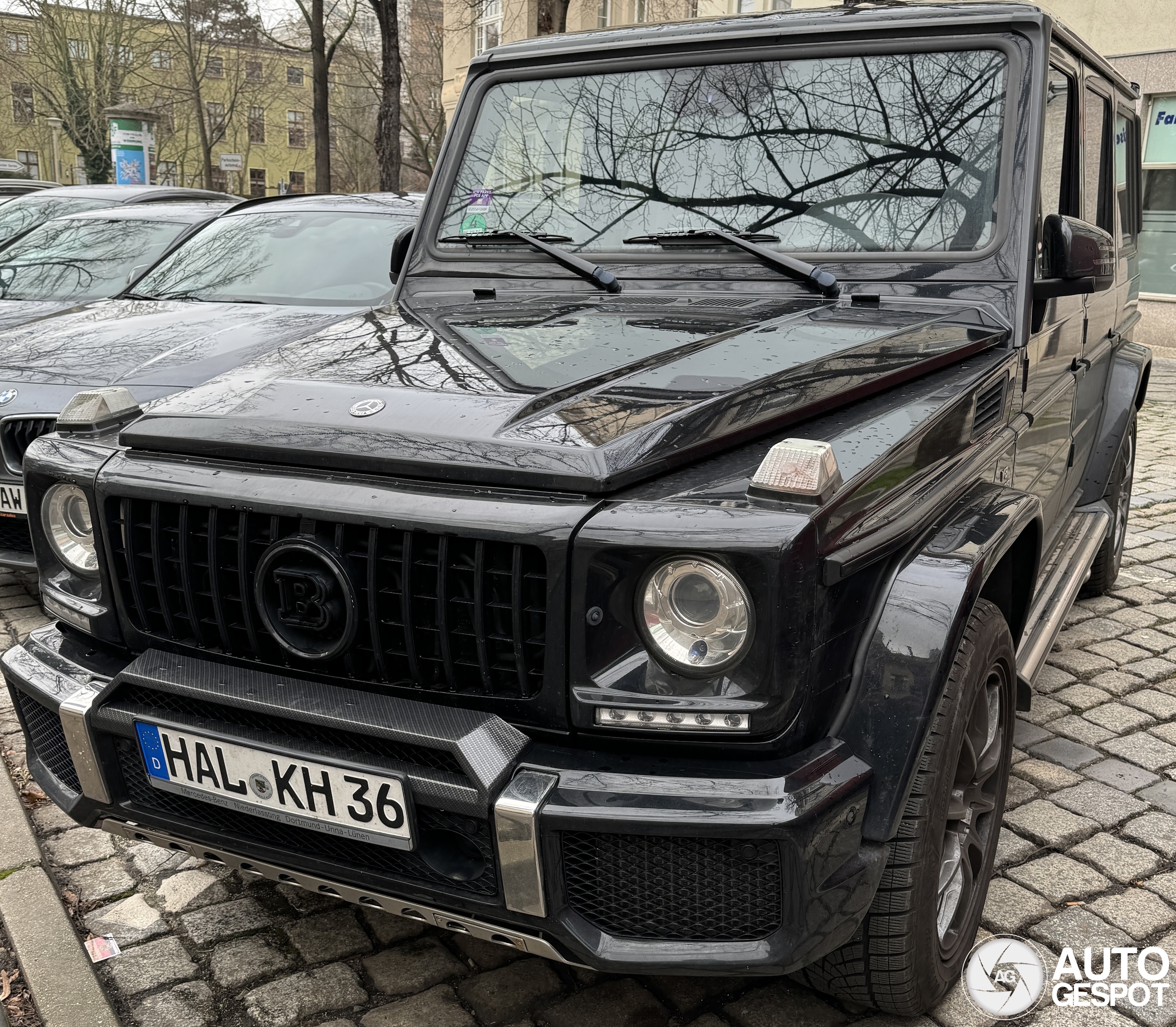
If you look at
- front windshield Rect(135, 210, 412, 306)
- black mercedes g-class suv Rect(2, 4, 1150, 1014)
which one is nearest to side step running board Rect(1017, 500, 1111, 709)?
black mercedes g-class suv Rect(2, 4, 1150, 1014)

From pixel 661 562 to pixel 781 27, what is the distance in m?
1.97

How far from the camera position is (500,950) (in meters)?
2.62

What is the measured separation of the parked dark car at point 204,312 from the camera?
187 inches

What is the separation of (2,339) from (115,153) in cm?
1604

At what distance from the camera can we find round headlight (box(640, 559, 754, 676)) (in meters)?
1.78

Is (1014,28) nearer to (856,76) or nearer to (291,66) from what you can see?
(856,76)

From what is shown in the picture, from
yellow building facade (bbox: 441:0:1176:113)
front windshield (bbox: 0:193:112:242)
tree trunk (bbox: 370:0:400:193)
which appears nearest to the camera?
front windshield (bbox: 0:193:112:242)

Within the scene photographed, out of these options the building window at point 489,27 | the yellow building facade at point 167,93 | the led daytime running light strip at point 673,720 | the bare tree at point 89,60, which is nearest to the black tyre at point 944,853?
→ the led daytime running light strip at point 673,720

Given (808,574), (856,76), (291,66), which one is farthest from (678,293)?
(291,66)

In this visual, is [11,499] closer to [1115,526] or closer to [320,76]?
[1115,526]

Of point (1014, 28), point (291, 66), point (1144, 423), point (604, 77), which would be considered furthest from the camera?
point (291, 66)

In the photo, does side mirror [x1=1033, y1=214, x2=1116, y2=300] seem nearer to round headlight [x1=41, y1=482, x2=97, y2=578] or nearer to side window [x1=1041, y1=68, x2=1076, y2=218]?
side window [x1=1041, y1=68, x2=1076, y2=218]

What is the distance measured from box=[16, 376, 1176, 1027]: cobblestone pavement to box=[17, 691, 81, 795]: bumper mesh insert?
54 cm

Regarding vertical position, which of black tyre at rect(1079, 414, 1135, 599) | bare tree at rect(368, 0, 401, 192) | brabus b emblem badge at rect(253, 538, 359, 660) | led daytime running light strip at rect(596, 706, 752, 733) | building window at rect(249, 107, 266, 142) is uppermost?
building window at rect(249, 107, 266, 142)
